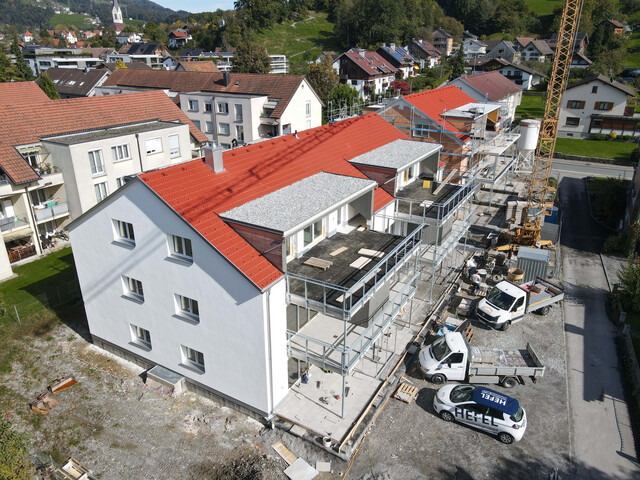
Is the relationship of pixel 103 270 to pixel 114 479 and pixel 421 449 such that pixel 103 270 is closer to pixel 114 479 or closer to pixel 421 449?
pixel 114 479

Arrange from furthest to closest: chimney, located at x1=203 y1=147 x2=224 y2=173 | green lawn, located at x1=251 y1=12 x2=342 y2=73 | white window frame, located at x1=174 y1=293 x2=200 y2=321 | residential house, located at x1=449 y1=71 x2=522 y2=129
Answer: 1. green lawn, located at x1=251 y1=12 x2=342 y2=73
2. residential house, located at x1=449 y1=71 x2=522 y2=129
3. chimney, located at x1=203 y1=147 x2=224 y2=173
4. white window frame, located at x1=174 y1=293 x2=200 y2=321

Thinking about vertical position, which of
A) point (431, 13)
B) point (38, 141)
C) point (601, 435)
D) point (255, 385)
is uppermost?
point (431, 13)

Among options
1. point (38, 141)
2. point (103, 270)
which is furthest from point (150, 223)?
point (38, 141)

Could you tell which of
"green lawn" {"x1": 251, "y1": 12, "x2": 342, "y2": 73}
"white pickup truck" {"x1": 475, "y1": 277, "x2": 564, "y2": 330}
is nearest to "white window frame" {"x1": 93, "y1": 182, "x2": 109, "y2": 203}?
"white pickup truck" {"x1": 475, "y1": 277, "x2": 564, "y2": 330}

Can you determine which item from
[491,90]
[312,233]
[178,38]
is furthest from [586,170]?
[178,38]

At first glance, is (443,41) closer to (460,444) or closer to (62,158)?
(62,158)

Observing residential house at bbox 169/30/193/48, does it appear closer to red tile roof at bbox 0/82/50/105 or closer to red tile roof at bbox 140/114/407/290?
red tile roof at bbox 0/82/50/105

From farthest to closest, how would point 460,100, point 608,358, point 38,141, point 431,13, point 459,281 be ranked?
1. point 431,13
2. point 460,100
3. point 38,141
4. point 459,281
5. point 608,358
